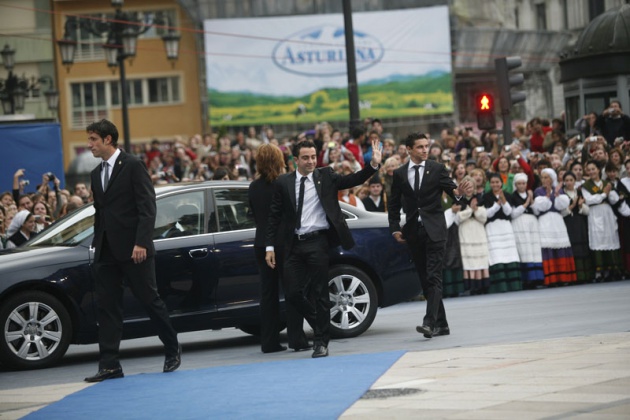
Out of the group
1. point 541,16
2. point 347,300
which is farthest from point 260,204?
point 541,16

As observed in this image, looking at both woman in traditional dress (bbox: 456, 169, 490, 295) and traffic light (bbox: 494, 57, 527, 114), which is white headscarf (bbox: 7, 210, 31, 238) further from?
traffic light (bbox: 494, 57, 527, 114)

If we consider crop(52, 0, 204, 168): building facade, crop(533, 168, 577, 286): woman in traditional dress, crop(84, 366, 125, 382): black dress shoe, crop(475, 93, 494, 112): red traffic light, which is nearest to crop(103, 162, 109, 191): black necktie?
crop(84, 366, 125, 382): black dress shoe

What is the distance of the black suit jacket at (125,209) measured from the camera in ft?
36.6

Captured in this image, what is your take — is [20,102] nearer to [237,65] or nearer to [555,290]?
[555,290]

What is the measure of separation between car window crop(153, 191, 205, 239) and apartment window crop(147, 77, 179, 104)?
5000cm

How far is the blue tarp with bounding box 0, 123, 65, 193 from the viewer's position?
2642cm

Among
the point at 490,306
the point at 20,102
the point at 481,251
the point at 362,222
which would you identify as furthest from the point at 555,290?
the point at 20,102

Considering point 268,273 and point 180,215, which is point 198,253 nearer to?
point 180,215

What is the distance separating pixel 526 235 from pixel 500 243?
499mm

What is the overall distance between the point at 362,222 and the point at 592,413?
6.41 m

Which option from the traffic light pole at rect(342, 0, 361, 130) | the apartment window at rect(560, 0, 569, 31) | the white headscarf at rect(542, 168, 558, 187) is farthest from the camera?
the apartment window at rect(560, 0, 569, 31)

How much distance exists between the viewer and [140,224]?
A: 1110 centimetres

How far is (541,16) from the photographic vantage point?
82.5 m

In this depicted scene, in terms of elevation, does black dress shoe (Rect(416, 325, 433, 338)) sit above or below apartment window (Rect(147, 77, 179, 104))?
below
